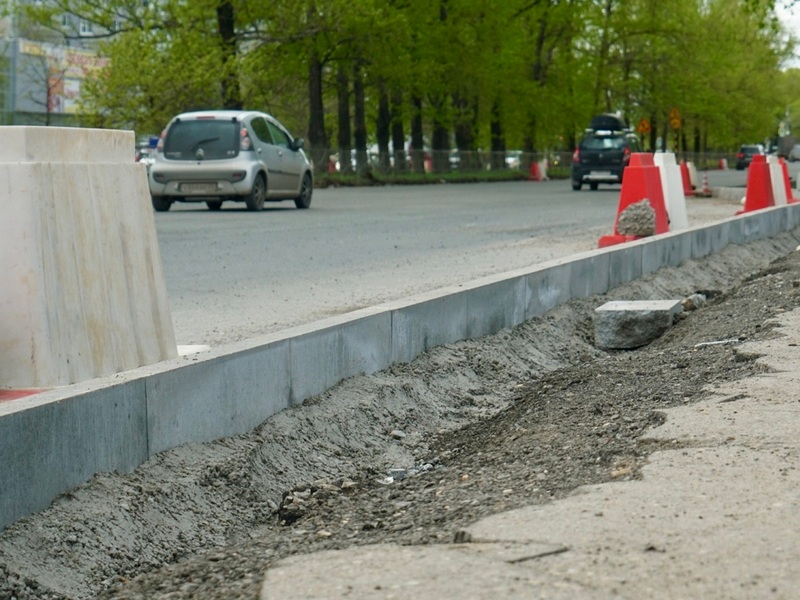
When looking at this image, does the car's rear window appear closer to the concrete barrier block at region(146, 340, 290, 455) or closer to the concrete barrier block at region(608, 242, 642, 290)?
the concrete barrier block at region(608, 242, 642, 290)

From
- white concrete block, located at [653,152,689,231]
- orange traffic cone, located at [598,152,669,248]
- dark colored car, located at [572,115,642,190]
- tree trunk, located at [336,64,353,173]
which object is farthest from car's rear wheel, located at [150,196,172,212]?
tree trunk, located at [336,64,353,173]

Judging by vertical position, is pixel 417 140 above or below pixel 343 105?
below

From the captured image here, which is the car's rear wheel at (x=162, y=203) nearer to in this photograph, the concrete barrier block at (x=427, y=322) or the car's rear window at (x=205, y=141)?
the car's rear window at (x=205, y=141)

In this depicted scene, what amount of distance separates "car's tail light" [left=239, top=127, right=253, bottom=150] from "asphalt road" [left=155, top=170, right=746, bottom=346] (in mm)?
1007

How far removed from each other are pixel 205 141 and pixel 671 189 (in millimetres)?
9640

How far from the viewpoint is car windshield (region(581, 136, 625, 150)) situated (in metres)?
38.5

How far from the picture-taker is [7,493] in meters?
3.69

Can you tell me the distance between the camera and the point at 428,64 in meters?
45.7

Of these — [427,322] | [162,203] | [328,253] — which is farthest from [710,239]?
[162,203]

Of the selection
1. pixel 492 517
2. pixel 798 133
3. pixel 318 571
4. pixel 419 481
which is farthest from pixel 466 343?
pixel 798 133

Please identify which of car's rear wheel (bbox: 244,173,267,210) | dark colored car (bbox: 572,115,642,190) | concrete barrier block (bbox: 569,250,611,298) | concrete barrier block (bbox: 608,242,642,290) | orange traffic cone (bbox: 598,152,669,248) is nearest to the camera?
concrete barrier block (bbox: 569,250,611,298)

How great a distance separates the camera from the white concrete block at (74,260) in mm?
4562

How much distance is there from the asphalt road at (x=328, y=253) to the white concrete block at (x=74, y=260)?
182cm

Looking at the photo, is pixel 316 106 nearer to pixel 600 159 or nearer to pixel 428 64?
pixel 428 64
